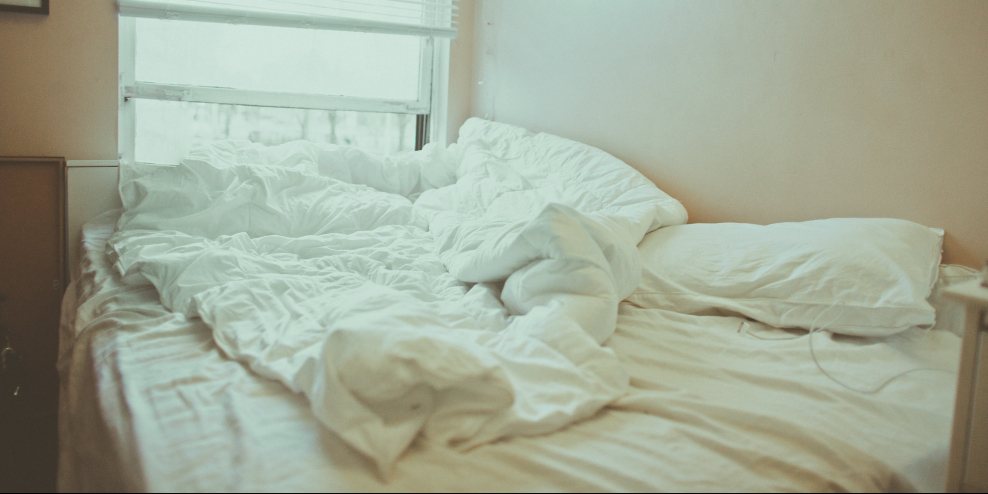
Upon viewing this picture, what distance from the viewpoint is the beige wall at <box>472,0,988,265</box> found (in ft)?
4.09

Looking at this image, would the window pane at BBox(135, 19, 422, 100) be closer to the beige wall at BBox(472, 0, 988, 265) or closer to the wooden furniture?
the wooden furniture

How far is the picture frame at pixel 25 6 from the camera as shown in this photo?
1882mm

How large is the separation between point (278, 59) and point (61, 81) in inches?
29.4

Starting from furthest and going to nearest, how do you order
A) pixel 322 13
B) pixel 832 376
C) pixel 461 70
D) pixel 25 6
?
pixel 461 70, pixel 322 13, pixel 25 6, pixel 832 376

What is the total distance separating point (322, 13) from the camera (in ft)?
8.04

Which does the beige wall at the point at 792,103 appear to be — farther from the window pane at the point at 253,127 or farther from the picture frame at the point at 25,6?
the picture frame at the point at 25,6

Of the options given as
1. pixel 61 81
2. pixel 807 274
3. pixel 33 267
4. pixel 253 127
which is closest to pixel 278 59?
pixel 253 127

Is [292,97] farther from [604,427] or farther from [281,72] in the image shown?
[604,427]

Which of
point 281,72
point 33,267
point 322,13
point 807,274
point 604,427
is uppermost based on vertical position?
point 322,13

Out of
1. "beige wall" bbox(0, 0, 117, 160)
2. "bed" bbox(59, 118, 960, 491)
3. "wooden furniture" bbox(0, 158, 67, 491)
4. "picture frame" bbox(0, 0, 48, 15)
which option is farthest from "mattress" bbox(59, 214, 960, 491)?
"picture frame" bbox(0, 0, 48, 15)

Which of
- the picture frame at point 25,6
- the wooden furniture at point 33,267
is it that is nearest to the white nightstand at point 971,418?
the wooden furniture at point 33,267

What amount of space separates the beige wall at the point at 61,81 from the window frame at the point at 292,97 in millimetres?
78

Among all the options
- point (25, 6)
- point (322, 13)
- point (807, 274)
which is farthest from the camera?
point (322, 13)

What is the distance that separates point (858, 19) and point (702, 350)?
0.88 metres
